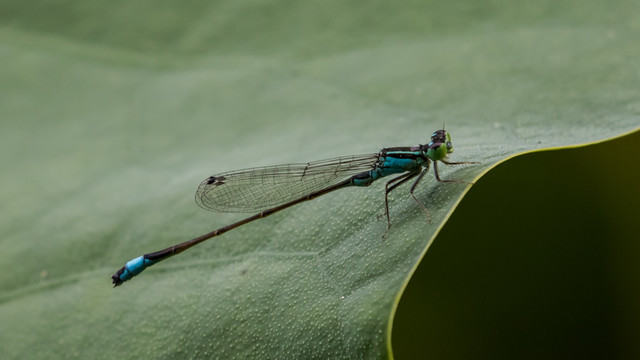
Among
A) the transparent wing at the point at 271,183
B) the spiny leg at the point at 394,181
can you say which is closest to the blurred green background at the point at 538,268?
the spiny leg at the point at 394,181

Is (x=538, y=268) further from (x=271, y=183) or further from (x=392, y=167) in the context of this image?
(x=271, y=183)

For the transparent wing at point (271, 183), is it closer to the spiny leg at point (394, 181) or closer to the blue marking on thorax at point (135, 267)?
the spiny leg at point (394, 181)

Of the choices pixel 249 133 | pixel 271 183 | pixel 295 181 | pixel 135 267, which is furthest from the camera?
pixel 249 133

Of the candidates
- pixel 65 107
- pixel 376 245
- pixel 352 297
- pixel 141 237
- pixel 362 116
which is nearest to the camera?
pixel 352 297

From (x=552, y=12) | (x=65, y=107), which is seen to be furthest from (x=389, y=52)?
(x=65, y=107)

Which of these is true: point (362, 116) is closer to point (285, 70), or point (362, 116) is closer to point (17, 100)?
point (285, 70)

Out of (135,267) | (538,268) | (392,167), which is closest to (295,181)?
(392,167)

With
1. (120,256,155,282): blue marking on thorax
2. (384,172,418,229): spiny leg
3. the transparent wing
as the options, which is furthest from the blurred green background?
(120,256,155,282): blue marking on thorax
